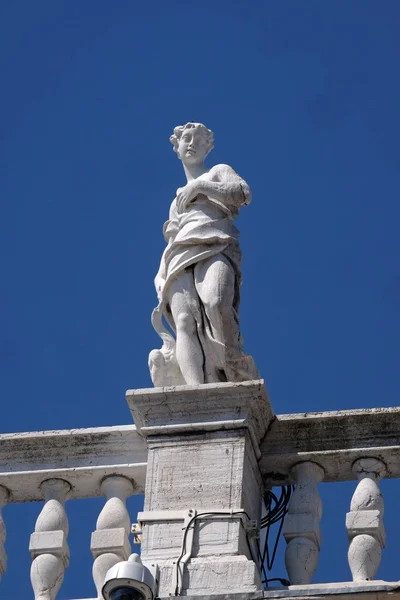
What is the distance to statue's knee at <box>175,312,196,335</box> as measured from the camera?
16.6 metres

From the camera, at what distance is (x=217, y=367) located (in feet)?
54.1

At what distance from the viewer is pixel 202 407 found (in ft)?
52.5

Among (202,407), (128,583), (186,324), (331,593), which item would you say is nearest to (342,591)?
(331,593)

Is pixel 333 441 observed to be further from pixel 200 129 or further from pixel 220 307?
pixel 200 129

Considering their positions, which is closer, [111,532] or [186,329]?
[111,532]

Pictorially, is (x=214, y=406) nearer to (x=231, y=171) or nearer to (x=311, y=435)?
(x=311, y=435)

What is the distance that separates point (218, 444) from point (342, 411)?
1.03 metres

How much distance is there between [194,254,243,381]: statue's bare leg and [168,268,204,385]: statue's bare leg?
0.24 feet

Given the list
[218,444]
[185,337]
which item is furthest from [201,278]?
[218,444]

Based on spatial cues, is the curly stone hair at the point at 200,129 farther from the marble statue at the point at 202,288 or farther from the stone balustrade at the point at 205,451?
the stone balustrade at the point at 205,451

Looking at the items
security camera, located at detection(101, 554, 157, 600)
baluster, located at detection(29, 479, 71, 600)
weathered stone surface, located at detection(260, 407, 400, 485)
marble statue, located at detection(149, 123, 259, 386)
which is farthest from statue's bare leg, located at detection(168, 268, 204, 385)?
security camera, located at detection(101, 554, 157, 600)

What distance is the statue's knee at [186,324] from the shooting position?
16.6 m

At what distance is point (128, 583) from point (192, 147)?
16.5 feet

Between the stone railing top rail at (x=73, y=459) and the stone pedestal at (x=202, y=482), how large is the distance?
0.99ft
